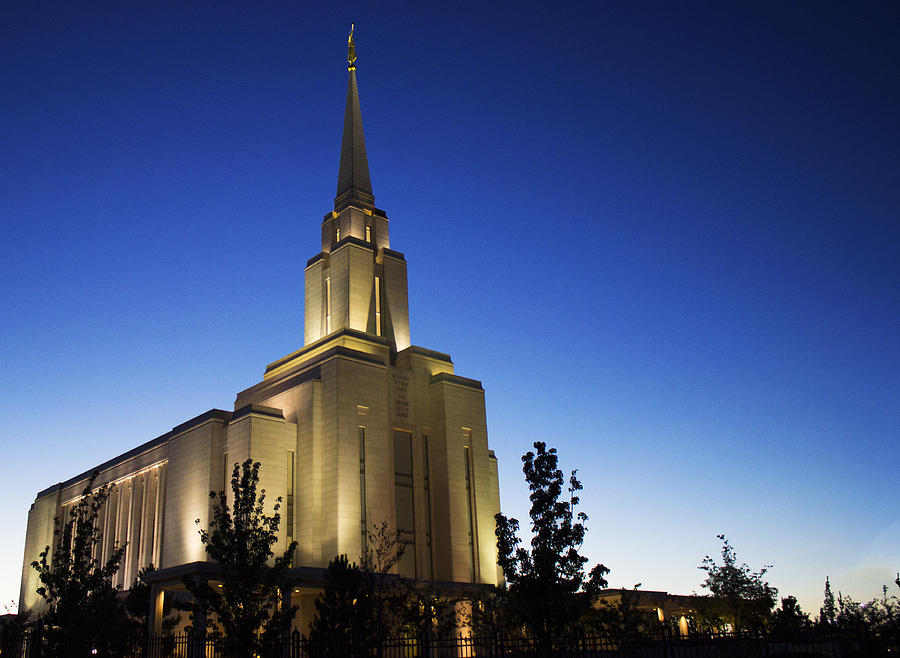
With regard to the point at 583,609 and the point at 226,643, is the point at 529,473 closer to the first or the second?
the point at 583,609

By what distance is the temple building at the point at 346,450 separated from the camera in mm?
52250

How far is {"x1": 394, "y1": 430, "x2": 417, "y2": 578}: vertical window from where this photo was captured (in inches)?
2162

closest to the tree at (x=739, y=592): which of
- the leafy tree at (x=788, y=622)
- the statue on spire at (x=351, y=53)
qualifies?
the leafy tree at (x=788, y=622)

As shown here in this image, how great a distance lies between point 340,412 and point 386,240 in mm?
21305

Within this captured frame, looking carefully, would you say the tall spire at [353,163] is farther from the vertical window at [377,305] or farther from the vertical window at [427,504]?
the vertical window at [427,504]

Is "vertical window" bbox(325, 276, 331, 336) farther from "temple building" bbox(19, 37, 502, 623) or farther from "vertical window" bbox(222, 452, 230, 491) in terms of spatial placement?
"vertical window" bbox(222, 452, 230, 491)

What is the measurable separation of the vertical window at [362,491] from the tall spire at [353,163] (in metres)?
24.1

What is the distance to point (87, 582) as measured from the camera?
30422 millimetres

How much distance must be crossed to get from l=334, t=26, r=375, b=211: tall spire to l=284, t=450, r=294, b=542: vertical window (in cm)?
2540

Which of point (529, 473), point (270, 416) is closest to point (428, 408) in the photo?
point (270, 416)

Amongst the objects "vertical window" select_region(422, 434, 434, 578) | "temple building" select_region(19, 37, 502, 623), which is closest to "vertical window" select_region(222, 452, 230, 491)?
"temple building" select_region(19, 37, 502, 623)

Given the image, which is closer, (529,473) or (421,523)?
(529,473)

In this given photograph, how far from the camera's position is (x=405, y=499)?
186 feet

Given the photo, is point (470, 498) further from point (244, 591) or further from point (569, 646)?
point (244, 591)
